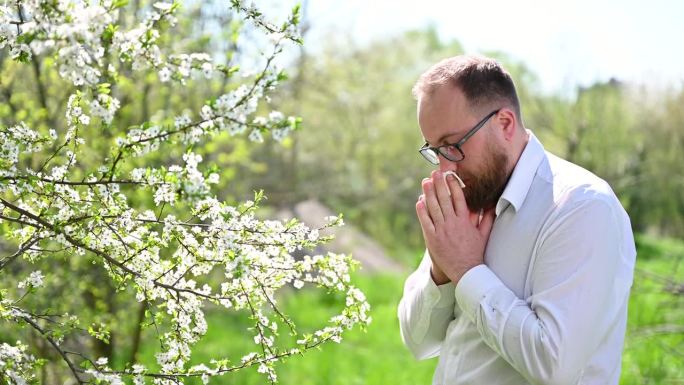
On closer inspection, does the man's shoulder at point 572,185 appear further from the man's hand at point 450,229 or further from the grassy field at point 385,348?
the grassy field at point 385,348

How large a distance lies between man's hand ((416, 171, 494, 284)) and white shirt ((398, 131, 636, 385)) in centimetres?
5

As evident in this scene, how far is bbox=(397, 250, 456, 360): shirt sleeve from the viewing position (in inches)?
102

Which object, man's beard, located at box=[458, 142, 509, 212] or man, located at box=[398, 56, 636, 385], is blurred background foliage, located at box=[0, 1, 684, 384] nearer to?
man, located at box=[398, 56, 636, 385]

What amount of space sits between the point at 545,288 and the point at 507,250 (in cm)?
23

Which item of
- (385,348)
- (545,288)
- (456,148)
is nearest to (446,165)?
(456,148)

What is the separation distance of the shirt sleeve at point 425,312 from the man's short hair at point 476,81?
0.62m

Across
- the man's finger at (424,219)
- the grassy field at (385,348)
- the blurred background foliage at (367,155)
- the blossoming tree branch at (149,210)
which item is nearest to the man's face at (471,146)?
the man's finger at (424,219)

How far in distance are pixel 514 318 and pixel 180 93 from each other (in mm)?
5587

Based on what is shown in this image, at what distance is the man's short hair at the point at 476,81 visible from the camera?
8.09 ft

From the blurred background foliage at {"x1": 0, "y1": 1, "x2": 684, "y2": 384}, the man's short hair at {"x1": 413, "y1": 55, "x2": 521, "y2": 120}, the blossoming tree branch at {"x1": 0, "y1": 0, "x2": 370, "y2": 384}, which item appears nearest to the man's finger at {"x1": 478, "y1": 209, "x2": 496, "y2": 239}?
the man's short hair at {"x1": 413, "y1": 55, "x2": 521, "y2": 120}

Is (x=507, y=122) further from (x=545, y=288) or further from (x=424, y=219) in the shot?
(x=545, y=288)

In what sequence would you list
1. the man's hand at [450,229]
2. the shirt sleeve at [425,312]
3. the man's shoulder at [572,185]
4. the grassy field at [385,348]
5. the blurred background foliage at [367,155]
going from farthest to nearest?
the blurred background foliage at [367,155] → the grassy field at [385,348] → the shirt sleeve at [425,312] → the man's hand at [450,229] → the man's shoulder at [572,185]

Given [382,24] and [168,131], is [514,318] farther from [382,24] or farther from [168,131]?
[382,24]

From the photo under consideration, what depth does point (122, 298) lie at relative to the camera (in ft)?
19.5
